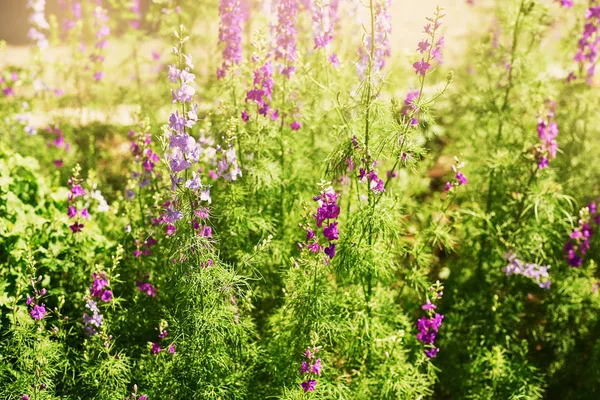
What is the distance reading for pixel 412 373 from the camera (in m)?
3.49

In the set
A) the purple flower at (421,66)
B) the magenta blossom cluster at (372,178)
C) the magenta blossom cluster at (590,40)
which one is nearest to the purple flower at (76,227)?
the magenta blossom cluster at (372,178)

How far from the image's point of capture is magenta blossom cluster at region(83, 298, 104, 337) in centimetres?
317

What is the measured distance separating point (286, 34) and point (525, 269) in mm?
2089

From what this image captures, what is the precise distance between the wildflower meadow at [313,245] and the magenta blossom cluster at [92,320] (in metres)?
0.01

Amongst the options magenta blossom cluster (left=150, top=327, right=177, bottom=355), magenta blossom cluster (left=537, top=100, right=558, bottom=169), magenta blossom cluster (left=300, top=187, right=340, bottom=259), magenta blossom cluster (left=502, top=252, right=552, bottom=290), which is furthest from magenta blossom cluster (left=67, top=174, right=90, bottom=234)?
magenta blossom cluster (left=537, top=100, right=558, bottom=169)

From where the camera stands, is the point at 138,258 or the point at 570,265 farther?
the point at 570,265

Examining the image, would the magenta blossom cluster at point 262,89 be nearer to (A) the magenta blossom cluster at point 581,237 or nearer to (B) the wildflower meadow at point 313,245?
(B) the wildflower meadow at point 313,245

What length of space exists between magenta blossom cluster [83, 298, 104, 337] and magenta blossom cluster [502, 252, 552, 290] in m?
2.47

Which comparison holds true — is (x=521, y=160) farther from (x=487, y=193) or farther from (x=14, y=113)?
(x=14, y=113)

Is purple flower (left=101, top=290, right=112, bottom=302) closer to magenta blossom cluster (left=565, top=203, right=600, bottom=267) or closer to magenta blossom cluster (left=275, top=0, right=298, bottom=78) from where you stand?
magenta blossom cluster (left=275, top=0, right=298, bottom=78)

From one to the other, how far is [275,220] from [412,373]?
3.89 feet

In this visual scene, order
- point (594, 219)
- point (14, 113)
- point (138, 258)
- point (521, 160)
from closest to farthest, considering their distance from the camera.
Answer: point (138, 258) < point (521, 160) < point (594, 219) < point (14, 113)

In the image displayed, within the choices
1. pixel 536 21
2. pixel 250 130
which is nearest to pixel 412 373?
pixel 250 130

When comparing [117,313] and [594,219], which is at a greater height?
[594,219]
